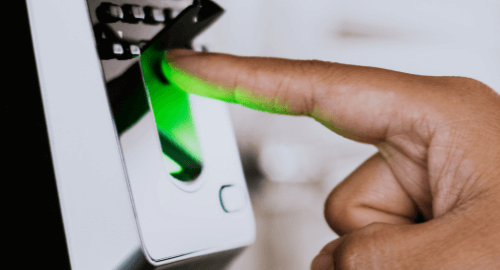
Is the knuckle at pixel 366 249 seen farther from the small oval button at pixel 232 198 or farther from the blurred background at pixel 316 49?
the blurred background at pixel 316 49

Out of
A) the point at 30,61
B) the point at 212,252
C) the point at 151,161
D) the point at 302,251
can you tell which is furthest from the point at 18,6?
the point at 302,251

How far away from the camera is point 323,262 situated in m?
0.37

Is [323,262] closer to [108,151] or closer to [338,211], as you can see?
[338,211]

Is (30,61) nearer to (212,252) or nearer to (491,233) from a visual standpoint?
(212,252)

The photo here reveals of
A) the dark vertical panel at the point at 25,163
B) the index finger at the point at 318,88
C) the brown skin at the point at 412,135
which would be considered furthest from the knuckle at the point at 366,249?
the dark vertical panel at the point at 25,163

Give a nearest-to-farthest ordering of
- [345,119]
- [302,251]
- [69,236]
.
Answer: [69,236] → [345,119] → [302,251]

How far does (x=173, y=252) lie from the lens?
1.09 feet

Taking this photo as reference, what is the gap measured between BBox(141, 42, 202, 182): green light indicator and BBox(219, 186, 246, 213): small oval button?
0.04 meters

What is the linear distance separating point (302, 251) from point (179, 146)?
0.35 metres

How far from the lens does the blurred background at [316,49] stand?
67cm

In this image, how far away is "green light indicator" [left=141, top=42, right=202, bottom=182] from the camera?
402 millimetres

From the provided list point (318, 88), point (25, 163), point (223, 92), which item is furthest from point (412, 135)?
point (25, 163)

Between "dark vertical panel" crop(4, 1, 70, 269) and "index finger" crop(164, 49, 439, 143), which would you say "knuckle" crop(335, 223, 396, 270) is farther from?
"dark vertical panel" crop(4, 1, 70, 269)

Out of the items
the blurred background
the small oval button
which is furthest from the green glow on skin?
the blurred background
